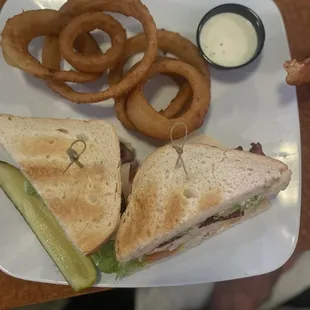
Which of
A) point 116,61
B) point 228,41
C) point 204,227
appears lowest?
point 204,227

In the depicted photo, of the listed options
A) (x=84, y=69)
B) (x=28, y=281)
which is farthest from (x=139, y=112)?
(x=28, y=281)

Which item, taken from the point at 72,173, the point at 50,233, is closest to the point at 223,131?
the point at 72,173

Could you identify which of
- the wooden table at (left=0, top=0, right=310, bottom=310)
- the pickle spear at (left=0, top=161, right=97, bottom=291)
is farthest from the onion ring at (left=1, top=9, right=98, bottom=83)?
the wooden table at (left=0, top=0, right=310, bottom=310)

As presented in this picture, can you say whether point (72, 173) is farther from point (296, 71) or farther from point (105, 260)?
point (296, 71)

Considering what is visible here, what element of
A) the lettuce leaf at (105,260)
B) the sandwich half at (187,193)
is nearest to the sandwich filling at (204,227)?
the sandwich half at (187,193)

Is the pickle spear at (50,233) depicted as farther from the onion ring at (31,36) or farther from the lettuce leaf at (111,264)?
the onion ring at (31,36)

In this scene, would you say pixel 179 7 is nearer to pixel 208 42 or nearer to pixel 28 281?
pixel 208 42

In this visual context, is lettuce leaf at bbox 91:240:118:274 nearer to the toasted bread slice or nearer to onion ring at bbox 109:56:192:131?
the toasted bread slice

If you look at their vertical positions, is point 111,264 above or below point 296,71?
below
